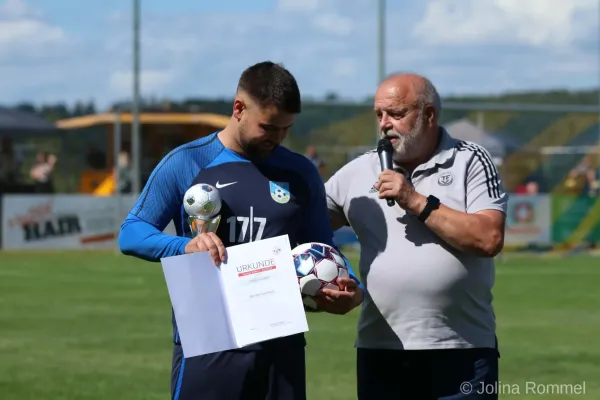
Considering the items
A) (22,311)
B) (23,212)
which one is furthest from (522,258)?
(22,311)

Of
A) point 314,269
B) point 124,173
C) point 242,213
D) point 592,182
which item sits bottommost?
point 592,182

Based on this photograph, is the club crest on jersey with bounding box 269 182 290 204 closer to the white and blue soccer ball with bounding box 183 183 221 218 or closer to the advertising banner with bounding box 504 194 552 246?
the white and blue soccer ball with bounding box 183 183 221 218

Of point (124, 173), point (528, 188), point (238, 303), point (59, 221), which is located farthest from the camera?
point (528, 188)

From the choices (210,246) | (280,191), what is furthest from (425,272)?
(210,246)

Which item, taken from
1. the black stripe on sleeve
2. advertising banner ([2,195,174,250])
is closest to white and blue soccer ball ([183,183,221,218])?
the black stripe on sleeve

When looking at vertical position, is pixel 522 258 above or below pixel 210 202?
below

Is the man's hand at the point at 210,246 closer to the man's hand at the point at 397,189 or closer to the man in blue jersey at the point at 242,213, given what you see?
the man in blue jersey at the point at 242,213

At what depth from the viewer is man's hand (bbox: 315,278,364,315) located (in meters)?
5.14

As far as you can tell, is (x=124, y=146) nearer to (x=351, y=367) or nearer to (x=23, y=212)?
(x=23, y=212)

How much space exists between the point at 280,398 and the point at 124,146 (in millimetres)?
29287

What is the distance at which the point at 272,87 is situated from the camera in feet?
16.4

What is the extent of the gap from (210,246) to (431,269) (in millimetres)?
1271

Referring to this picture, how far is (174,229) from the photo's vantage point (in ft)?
17.6

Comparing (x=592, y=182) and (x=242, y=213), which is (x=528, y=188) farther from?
(x=242, y=213)
